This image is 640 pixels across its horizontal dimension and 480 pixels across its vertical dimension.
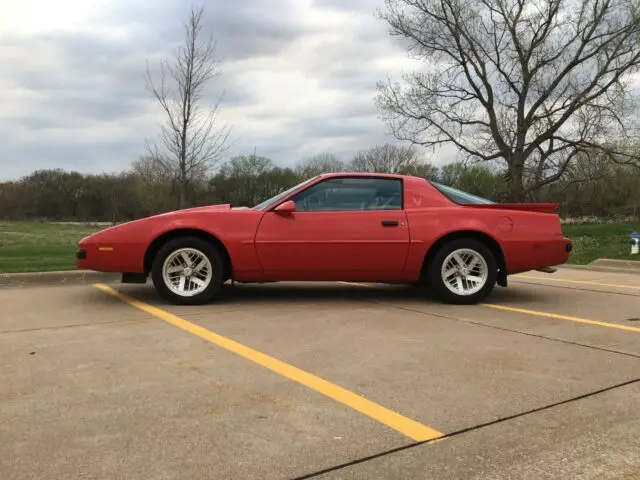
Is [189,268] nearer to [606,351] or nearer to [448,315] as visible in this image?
[448,315]

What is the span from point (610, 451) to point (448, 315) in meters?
3.26

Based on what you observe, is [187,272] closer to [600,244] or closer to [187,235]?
[187,235]

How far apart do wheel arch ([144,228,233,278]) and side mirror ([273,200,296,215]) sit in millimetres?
725

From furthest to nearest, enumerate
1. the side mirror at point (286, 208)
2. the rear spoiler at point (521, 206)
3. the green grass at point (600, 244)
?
the green grass at point (600, 244)
the rear spoiler at point (521, 206)
the side mirror at point (286, 208)

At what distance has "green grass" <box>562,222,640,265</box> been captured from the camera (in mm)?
13070

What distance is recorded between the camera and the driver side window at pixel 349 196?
255 inches

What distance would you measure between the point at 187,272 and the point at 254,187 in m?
53.7

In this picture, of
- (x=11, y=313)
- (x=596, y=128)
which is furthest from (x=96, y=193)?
(x=11, y=313)

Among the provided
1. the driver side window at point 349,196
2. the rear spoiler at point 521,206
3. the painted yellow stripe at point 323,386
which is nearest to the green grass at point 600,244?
the rear spoiler at point 521,206

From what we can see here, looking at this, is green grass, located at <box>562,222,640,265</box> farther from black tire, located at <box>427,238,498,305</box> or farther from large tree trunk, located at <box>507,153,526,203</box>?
black tire, located at <box>427,238,498,305</box>

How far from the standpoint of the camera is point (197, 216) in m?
6.33

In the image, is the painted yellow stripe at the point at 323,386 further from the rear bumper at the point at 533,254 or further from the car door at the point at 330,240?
the rear bumper at the point at 533,254

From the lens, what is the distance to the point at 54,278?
26.9ft

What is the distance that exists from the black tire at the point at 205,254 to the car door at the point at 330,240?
488 mm
